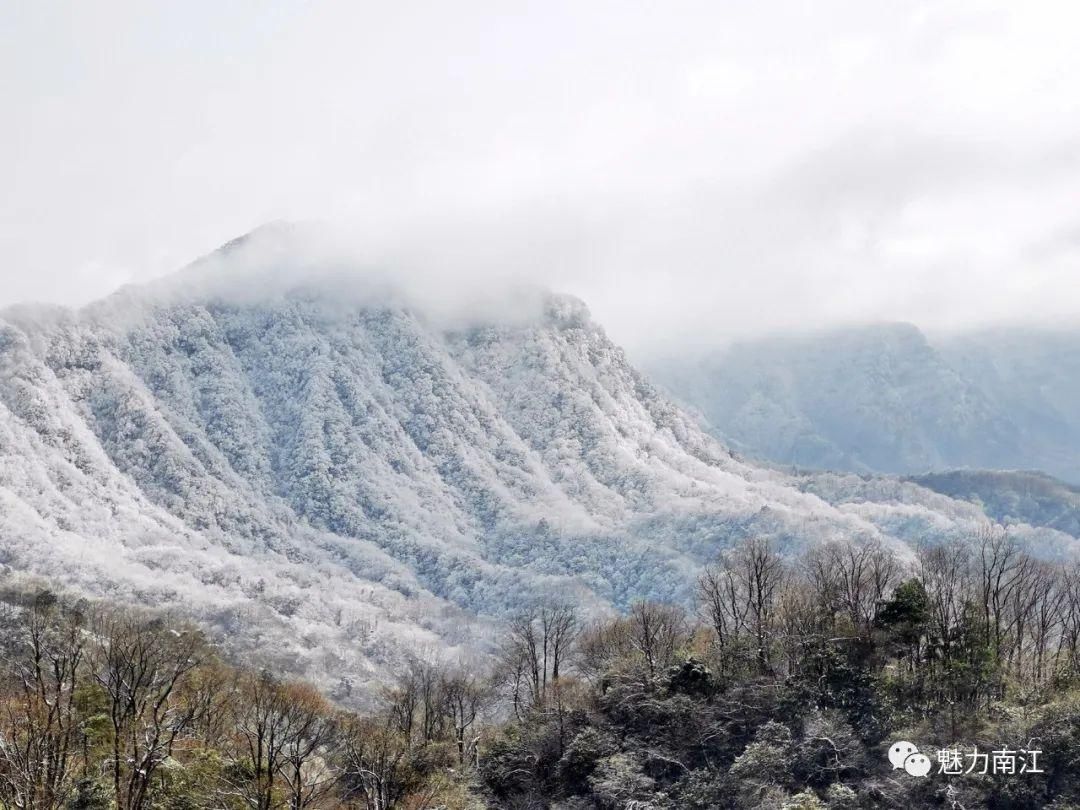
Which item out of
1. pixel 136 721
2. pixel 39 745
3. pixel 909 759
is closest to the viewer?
pixel 39 745

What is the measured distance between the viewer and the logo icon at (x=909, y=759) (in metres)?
49.9

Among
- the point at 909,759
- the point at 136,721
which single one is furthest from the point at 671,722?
the point at 136,721

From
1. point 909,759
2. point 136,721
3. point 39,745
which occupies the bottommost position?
point 909,759

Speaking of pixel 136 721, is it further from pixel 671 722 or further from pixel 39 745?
pixel 671 722

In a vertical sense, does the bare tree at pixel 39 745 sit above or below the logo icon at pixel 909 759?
above

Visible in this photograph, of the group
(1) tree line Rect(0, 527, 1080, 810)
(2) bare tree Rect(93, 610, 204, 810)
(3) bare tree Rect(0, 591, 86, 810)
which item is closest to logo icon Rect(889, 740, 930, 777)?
(1) tree line Rect(0, 527, 1080, 810)

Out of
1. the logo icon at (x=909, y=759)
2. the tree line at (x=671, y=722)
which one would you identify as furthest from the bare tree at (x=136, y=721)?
the logo icon at (x=909, y=759)

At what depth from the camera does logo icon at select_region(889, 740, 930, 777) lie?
49.9 m

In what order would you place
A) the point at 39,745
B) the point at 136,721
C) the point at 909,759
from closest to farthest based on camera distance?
1. the point at 39,745
2. the point at 136,721
3. the point at 909,759

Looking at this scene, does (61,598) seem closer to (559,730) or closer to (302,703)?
(302,703)

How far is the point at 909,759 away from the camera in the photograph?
5069 cm

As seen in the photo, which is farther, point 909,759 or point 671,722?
point 671,722

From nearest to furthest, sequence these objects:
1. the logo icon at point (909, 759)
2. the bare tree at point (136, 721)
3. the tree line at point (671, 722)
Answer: the bare tree at point (136, 721) → the tree line at point (671, 722) → the logo icon at point (909, 759)

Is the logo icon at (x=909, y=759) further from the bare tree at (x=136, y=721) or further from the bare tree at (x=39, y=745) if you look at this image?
the bare tree at (x=39, y=745)
